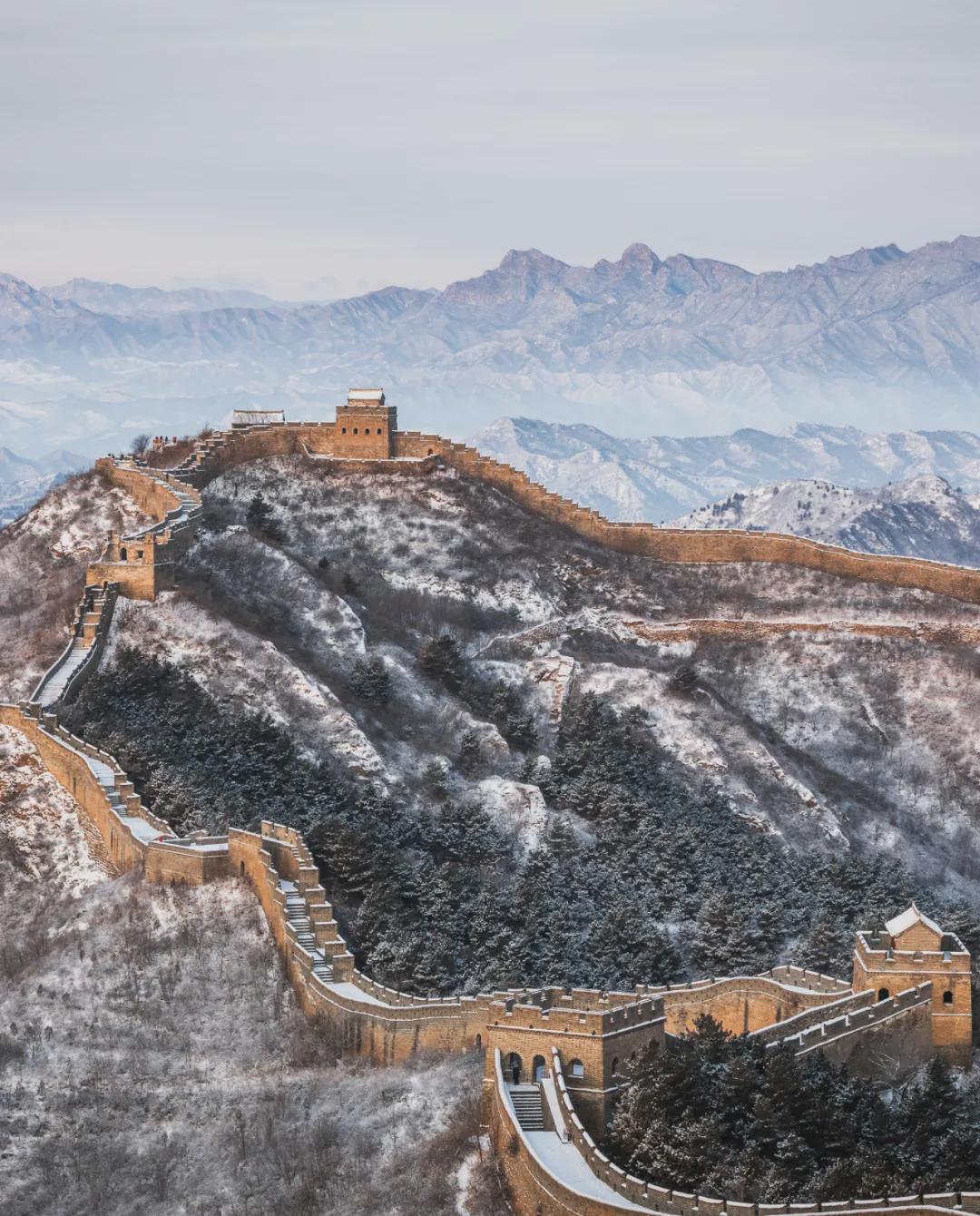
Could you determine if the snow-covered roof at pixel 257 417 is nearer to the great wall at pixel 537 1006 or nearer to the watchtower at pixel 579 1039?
→ the great wall at pixel 537 1006

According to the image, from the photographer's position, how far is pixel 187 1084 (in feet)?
212

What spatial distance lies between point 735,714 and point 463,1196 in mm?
60942

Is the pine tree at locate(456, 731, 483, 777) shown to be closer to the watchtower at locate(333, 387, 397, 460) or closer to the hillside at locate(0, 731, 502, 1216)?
the hillside at locate(0, 731, 502, 1216)

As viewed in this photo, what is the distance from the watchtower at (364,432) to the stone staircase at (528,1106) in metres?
72.9


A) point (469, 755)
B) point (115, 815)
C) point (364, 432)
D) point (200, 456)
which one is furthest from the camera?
point (364, 432)

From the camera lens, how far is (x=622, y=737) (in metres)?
108

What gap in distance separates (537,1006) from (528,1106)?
116 inches

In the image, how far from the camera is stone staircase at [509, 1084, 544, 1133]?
5390 centimetres

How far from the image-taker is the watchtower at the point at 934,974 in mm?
63500

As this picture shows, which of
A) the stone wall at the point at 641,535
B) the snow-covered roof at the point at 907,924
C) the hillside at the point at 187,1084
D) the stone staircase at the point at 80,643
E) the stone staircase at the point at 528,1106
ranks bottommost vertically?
the hillside at the point at 187,1084

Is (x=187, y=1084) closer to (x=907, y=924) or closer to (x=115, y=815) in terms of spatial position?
(x=115, y=815)

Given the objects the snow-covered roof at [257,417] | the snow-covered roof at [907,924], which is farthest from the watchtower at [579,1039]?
the snow-covered roof at [257,417]

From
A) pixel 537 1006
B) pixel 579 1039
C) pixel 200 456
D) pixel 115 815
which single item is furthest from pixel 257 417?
pixel 579 1039

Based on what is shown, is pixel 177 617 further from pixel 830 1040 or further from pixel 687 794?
pixel 830 1040
